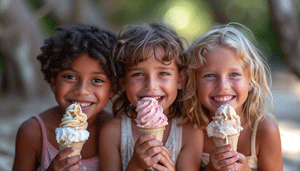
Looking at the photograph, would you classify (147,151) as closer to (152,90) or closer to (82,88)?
(152,90)

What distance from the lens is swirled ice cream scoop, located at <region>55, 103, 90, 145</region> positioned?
6.87ft

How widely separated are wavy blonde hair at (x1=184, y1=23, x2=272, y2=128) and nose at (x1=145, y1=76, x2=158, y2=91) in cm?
41

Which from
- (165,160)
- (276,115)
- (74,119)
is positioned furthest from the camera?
(276,115)

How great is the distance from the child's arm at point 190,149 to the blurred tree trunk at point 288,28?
13.8 ft

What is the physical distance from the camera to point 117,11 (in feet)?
48.0

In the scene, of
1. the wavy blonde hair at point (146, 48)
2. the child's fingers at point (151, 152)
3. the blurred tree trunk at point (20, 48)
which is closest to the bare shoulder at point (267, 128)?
the wavy blonde hair at point (146, 48)

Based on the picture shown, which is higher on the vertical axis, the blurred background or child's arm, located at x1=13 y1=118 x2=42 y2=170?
the blurred background

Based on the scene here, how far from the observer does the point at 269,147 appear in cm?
264

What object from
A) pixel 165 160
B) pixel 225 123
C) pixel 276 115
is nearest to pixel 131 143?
pixel 165 160

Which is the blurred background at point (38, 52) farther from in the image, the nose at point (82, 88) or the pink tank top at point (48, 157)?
the pink tank top at point (48, 157)

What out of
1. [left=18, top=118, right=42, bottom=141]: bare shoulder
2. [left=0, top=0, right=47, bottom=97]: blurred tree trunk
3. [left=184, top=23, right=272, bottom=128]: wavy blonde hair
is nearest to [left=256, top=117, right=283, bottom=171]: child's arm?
[left=184, top=23, right=272, bottom=128]: wavy blonde hair

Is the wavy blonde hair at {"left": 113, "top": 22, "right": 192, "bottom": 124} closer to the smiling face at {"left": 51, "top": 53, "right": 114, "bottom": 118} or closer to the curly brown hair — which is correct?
the curly brown hair

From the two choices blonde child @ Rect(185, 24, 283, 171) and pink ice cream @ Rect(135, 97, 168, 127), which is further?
blonde child @ Rect(185, 24, 283, 171)

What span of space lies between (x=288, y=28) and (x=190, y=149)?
4484mm
